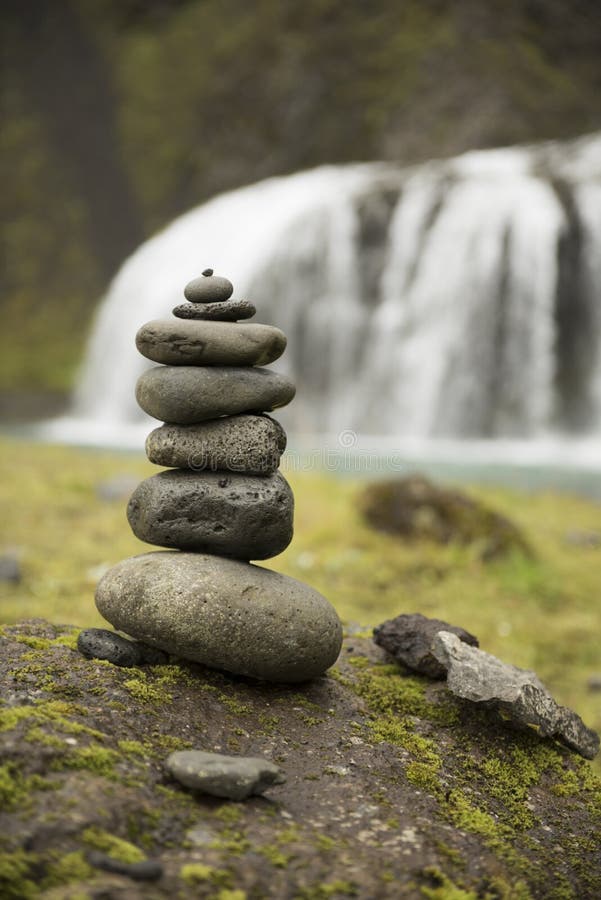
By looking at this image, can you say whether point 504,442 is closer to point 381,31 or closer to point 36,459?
point 36,459

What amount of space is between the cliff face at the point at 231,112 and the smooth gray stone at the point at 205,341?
109 feet

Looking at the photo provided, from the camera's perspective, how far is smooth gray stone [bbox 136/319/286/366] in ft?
20.7

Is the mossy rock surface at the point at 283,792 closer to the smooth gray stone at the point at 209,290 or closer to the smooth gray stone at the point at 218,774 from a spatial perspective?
the smooth gray stone at the point at 218,774

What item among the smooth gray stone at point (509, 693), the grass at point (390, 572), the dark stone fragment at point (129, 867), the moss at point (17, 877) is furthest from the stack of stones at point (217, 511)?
the grass at point (390, 572)

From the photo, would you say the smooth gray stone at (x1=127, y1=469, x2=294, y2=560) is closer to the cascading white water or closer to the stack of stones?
the stack of stones

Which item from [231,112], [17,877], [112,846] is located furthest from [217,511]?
[231,112]

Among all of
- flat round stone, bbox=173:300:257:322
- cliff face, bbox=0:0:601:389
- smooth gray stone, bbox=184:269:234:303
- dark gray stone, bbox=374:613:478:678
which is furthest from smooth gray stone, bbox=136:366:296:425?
cliff face, bbox=0:0:601:389

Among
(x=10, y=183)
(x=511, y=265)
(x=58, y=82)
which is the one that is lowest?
(x=511, y=265)

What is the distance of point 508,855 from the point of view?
4621 millimetres

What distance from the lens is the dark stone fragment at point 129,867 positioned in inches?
143

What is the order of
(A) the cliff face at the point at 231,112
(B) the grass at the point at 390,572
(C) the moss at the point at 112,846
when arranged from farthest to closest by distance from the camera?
1. (A) the cliff face at the point at 231,112
2. (B) the grass at the point at 390,572
3. (C) the moss at the point at 112,846

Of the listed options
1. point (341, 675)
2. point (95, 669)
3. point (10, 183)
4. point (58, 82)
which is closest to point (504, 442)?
point (341, 675)

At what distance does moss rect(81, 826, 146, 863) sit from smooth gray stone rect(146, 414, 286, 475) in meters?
3.13

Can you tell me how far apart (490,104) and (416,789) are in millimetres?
41720
